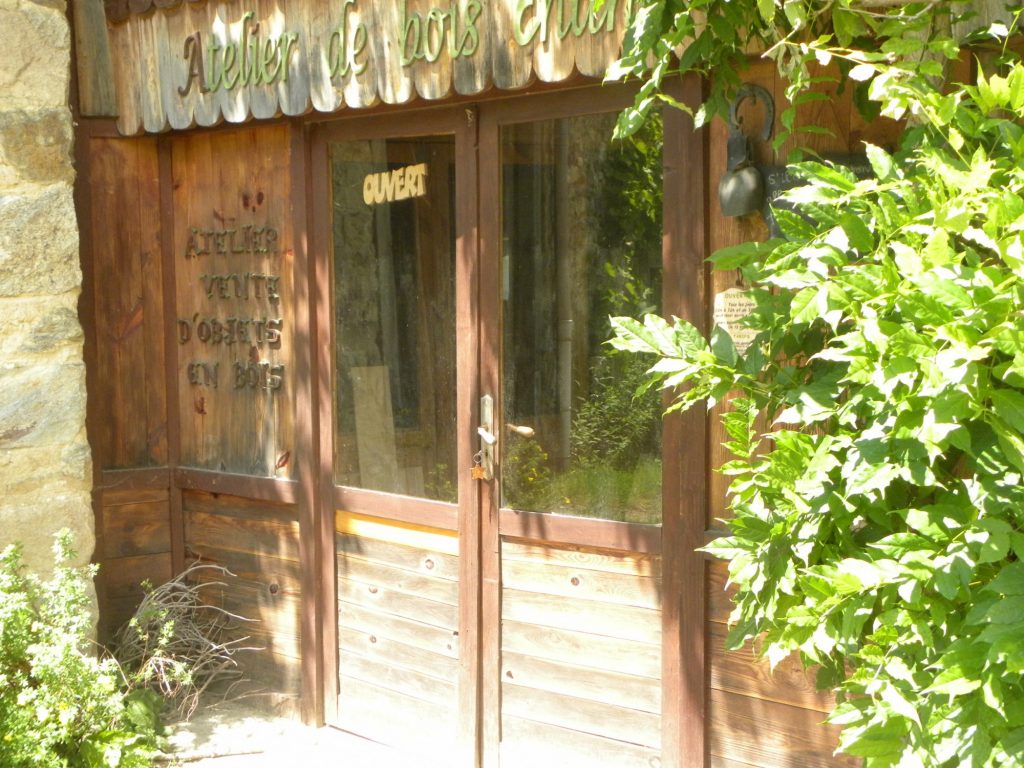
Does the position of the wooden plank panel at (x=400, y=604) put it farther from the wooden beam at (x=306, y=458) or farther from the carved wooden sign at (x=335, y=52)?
the carved wooden sign at (x=335, y=52)

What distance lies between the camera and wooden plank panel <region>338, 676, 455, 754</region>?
479 cm

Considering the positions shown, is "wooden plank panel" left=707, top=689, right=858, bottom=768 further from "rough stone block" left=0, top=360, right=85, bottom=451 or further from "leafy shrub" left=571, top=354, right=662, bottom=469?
"rough stone block" left=0, top=360, right=85, bottom=451

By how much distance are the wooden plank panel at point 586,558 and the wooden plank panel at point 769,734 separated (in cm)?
45

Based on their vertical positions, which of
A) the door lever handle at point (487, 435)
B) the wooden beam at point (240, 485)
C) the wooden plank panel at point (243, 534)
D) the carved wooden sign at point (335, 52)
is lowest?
the wooden plank panel at point (243, 534)

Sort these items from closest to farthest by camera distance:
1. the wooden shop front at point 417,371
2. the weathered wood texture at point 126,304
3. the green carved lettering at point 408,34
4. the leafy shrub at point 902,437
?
the leafy shrub at point 902,437
the wooden shop front at point 417,371
the green carved lettering at point 408,34
the weathered wood texture at point 126,304

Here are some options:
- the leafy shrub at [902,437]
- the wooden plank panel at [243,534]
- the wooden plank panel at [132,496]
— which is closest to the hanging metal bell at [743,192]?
the leafy shrub at [902,437]

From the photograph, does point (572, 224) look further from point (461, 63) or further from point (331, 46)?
point (331, 46)

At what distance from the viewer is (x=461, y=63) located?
4277 mm

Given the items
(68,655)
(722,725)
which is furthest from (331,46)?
(722,725)

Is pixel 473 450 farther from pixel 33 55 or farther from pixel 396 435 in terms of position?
pixel 33 55

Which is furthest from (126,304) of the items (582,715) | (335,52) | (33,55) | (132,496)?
(582,715)

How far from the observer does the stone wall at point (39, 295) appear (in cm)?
468

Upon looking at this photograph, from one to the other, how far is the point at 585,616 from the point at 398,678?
99 centimetres

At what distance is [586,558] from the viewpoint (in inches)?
169
